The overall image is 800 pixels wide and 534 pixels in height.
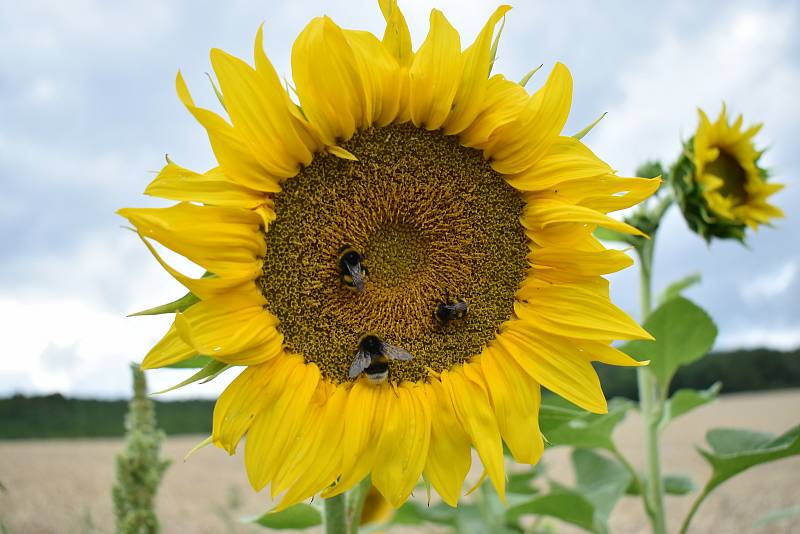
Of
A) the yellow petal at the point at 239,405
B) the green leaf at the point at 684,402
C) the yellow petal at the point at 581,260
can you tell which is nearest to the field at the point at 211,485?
the green leaf at the point at 684,402

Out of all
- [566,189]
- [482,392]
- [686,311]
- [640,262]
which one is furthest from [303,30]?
[640,262]

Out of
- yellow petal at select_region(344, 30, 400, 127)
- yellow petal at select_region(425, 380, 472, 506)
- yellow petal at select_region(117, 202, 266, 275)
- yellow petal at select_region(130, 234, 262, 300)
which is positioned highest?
yellow petal at select_region(344, 30, 400, 127)

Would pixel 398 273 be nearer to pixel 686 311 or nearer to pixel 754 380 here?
pixel 686 311

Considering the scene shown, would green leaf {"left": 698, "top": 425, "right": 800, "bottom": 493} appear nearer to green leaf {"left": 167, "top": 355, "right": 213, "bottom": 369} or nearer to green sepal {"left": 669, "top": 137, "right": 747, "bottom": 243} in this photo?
green sepal {"left": 669, "top": 137, "right": 747, "bottom": 243}

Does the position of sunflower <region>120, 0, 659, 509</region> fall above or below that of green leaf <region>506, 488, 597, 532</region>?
above

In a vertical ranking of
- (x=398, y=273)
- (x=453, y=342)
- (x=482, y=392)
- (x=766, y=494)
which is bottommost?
(x=766, y=494)

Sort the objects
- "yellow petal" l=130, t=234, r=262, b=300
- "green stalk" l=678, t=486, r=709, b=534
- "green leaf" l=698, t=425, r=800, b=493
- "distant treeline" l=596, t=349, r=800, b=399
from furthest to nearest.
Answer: "distant treeline" l=596, t=349, r=800, b=399 < "green stalk" l=678, t=486, r=709, b=534 < "green leaf" l=698, t=425, r=800, b=493 < "yellow petal" l=130, t=234, r=262, b=300

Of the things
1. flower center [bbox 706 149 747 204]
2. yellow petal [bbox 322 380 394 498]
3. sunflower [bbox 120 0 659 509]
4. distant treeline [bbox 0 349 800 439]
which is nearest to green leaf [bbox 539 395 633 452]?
sunflower [bbox 120 0 659 509]

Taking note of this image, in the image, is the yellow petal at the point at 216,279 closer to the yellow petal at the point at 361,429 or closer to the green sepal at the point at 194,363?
the green sepal at the point at 194,363
